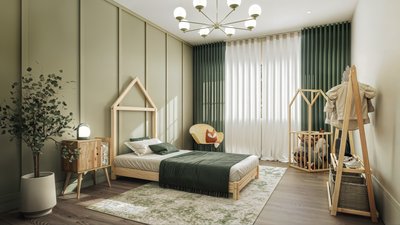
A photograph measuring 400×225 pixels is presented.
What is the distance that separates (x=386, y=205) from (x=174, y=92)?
4622 mm

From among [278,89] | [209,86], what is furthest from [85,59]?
[278,89]

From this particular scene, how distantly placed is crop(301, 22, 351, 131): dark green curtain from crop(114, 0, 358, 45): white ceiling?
23 cm

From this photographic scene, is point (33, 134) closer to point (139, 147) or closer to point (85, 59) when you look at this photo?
point (85, 59)

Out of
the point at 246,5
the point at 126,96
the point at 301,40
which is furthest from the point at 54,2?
the point at 301,40

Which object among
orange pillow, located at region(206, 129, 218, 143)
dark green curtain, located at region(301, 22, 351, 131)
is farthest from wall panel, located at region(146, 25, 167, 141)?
dark green curtain, located at region(301, 22, 351, 131)

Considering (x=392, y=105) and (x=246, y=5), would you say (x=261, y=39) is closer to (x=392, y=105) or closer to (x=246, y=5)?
(x=246, y=5)

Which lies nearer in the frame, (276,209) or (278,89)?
(276,209)

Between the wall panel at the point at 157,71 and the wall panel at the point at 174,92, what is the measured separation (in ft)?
0.67

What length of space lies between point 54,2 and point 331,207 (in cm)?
441

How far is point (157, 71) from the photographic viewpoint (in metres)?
5.33

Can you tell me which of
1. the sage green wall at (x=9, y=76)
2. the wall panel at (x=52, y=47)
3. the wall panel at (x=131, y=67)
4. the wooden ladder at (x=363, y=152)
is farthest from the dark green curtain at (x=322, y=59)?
the sage green wall at (x=9, y=76)

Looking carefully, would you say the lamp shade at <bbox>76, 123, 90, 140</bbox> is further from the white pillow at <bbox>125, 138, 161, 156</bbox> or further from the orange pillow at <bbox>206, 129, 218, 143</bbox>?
the orange pillow at <bbox>206, 129, 218, 143</bbox>

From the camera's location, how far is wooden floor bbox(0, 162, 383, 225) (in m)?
2.50

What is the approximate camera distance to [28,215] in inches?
101
